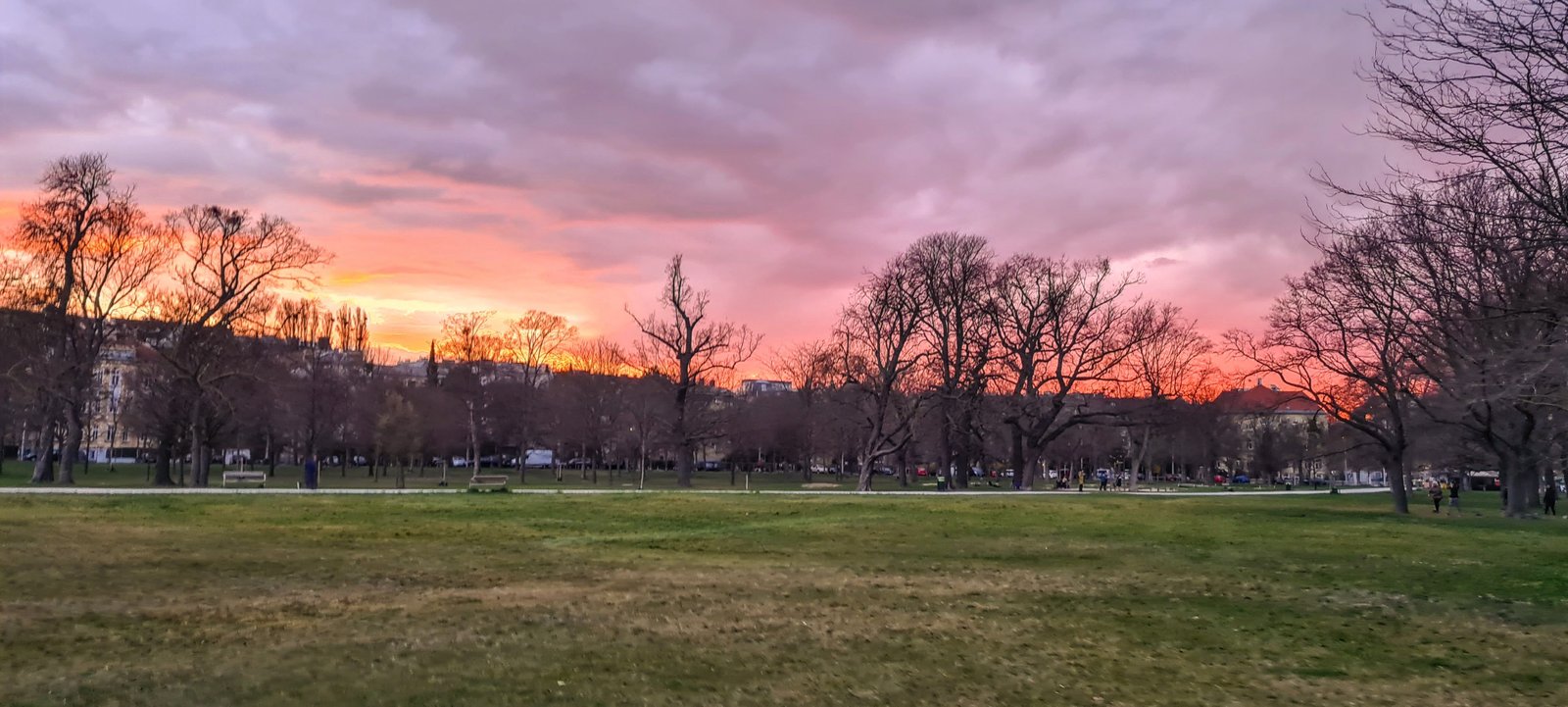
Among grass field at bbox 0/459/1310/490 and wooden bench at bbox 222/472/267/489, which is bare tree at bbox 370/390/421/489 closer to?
grass field at bbox 0/459/1310/490

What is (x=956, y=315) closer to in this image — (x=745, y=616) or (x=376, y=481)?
(x=376, y=481)

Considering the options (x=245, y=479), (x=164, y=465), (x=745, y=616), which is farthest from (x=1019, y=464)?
(x=745, y=616)

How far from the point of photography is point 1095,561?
20.5m

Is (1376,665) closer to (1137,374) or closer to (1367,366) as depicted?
(1367,366)

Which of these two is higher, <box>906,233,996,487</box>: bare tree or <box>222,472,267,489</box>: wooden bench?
<box>906,233,996,487</box>: bare tree

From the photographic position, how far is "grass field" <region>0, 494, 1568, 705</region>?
9.27 metres

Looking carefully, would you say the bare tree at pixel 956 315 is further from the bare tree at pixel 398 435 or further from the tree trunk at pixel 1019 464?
the bare tree at pixel 398 435

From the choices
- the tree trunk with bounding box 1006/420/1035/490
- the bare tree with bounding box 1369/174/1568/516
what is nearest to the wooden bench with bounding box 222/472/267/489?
the tree trunk with bounding box 1006/420/1035/490

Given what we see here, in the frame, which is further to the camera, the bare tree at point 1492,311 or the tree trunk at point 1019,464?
the tree trunk at point 1019,464

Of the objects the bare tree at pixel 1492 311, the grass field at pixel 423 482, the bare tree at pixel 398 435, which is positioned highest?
the bare tree at pixel 1492 311

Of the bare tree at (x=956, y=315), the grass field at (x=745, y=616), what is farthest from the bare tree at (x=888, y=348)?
the grass field at (x=745, y=616)

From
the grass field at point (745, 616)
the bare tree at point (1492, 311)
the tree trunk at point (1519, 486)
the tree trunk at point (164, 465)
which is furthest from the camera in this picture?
the tree trunk at point (164, 465)

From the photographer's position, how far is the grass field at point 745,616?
927 cm

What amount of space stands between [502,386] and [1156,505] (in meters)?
61.4
